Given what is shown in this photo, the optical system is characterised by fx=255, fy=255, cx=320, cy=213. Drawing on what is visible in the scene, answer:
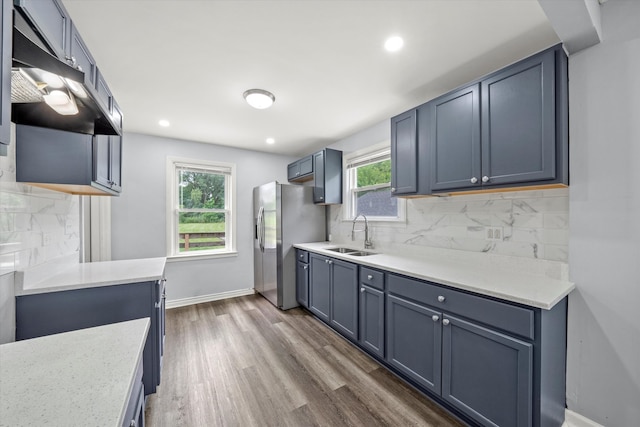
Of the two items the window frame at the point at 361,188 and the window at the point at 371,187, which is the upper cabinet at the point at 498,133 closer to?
the window frame at the point at 361,188

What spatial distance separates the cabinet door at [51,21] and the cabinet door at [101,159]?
24.5 inches

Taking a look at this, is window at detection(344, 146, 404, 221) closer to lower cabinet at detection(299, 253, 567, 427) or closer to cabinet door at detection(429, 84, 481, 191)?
cabinet door at detection(429, 84, 481, 191)

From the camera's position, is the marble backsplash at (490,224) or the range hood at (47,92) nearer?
the range hood at (47,92)

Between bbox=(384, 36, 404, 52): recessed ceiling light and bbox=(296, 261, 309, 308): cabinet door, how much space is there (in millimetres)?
2508

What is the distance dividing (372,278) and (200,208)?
116 inches

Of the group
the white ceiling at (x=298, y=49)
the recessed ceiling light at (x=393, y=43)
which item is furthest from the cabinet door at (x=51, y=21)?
the recessed ceiling light at (x=393, y=43)

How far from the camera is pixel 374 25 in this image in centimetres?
157

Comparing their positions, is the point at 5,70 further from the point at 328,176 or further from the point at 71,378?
the point at 328,176

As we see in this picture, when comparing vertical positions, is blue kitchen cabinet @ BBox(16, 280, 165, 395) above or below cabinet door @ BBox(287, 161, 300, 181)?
below

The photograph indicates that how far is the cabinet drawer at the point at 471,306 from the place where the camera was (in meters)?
1.34

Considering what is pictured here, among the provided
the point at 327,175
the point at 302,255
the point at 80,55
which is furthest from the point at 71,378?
the point at 327,175

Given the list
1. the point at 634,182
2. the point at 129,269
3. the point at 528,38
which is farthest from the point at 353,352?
the point at 528,38

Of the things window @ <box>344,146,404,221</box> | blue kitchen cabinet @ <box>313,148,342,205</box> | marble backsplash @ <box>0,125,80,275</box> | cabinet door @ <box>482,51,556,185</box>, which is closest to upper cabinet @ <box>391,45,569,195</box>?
cabinet door @ <box>482,51,556,185</box>

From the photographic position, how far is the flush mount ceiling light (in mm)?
2350
